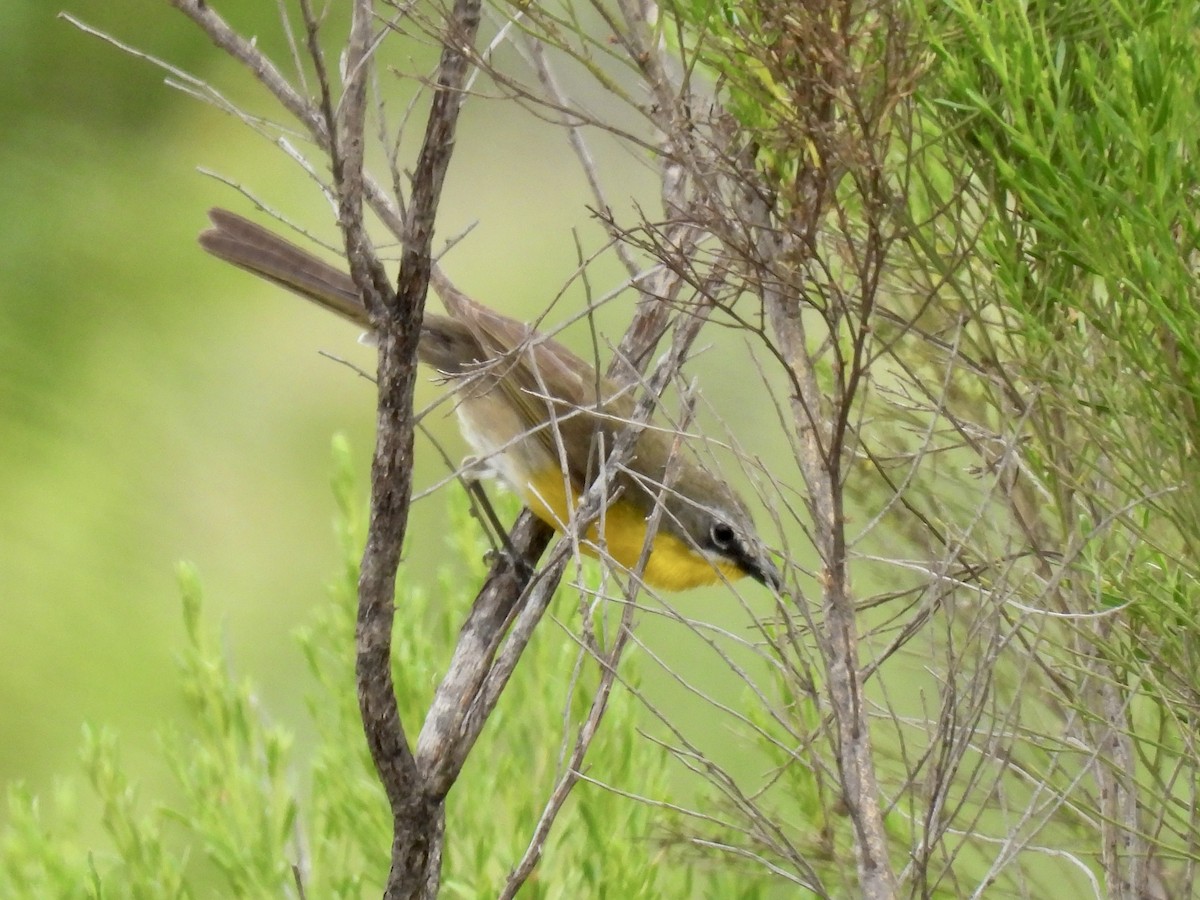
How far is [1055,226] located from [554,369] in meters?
1.22

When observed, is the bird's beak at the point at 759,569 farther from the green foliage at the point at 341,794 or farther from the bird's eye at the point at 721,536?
the green foliage at the point at 341,794

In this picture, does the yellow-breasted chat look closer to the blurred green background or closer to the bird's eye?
the bird's eye

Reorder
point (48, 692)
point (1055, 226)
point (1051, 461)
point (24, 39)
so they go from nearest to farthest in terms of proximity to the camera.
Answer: point (1055, 226)
point (1051, 461)
point (48, 692)
point (24, 39)

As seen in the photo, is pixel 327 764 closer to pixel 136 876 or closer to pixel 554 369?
pixel 136 876

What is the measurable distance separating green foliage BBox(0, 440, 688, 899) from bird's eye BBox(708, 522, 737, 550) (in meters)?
0.27

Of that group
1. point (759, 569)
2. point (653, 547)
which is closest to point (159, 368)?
point (653, 547)

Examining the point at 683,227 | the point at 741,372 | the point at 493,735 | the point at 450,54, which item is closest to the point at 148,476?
the point at 741,372

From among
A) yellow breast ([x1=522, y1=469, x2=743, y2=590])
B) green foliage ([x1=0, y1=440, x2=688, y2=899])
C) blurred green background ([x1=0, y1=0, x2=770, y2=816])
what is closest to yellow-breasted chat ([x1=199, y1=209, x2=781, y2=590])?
yellow breast ([x1=522, y1=469, x2=743, y2=590])

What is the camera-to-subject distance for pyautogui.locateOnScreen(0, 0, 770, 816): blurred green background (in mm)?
2920

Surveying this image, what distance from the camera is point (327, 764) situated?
1737 millimetres

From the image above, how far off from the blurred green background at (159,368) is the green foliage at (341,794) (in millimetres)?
1050

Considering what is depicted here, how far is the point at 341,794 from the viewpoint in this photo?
1722 millimetres

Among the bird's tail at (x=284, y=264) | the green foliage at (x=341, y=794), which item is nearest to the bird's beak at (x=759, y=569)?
the green foliage at (x=341, y=794)

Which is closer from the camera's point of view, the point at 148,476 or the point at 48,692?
the point at 48,692
